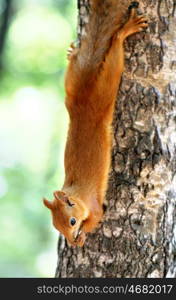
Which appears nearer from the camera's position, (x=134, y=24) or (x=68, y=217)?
(x=134, y=24)

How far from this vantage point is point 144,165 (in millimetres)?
3223

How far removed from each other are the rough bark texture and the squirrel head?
5.2 inches

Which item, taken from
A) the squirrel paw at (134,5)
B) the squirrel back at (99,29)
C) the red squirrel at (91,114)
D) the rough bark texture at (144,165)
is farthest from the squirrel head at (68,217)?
the squirrel paw at (134,5)

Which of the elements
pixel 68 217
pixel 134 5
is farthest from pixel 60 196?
pixel 134 5

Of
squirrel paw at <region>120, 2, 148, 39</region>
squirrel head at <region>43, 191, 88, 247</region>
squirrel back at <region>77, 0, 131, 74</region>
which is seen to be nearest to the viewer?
squirrel paw at <region>120, 2, 148, 39</region>

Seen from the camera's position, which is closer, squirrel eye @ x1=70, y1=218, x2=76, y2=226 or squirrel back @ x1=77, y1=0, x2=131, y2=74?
squirrel back @ x1=77, y1=0, x2=131, y2=74

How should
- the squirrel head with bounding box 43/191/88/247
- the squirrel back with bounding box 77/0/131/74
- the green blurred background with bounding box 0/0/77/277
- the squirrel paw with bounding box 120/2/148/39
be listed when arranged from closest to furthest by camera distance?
the squirrel paw with bounding box 120/2/148/39, the squirrel back with bounding box 77/0/131/74, the squirrel head with bounding box 43/191/88/247, the green blurred background with bounding box 0/0/77/277

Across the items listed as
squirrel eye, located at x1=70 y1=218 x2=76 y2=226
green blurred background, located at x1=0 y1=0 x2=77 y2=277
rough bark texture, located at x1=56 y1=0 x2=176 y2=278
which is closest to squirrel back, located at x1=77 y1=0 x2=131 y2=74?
rough bark texture, located at x1=56 y1=0 x2=176 y2=278

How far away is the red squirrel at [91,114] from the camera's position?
317 centimetres

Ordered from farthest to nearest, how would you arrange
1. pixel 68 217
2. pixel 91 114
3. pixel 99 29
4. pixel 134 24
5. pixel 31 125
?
pixel 31 125, pixel 91 114, pixel 68 217, pixel 99 29, pixel 134 24

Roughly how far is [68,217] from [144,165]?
0.58m

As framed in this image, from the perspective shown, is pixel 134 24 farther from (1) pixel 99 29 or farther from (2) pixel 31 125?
(2) pixel 31 125

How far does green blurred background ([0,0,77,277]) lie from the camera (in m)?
9.29

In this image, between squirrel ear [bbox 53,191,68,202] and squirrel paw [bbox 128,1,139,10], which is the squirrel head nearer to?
squirrel ear [bbox 53,191,68,202]
